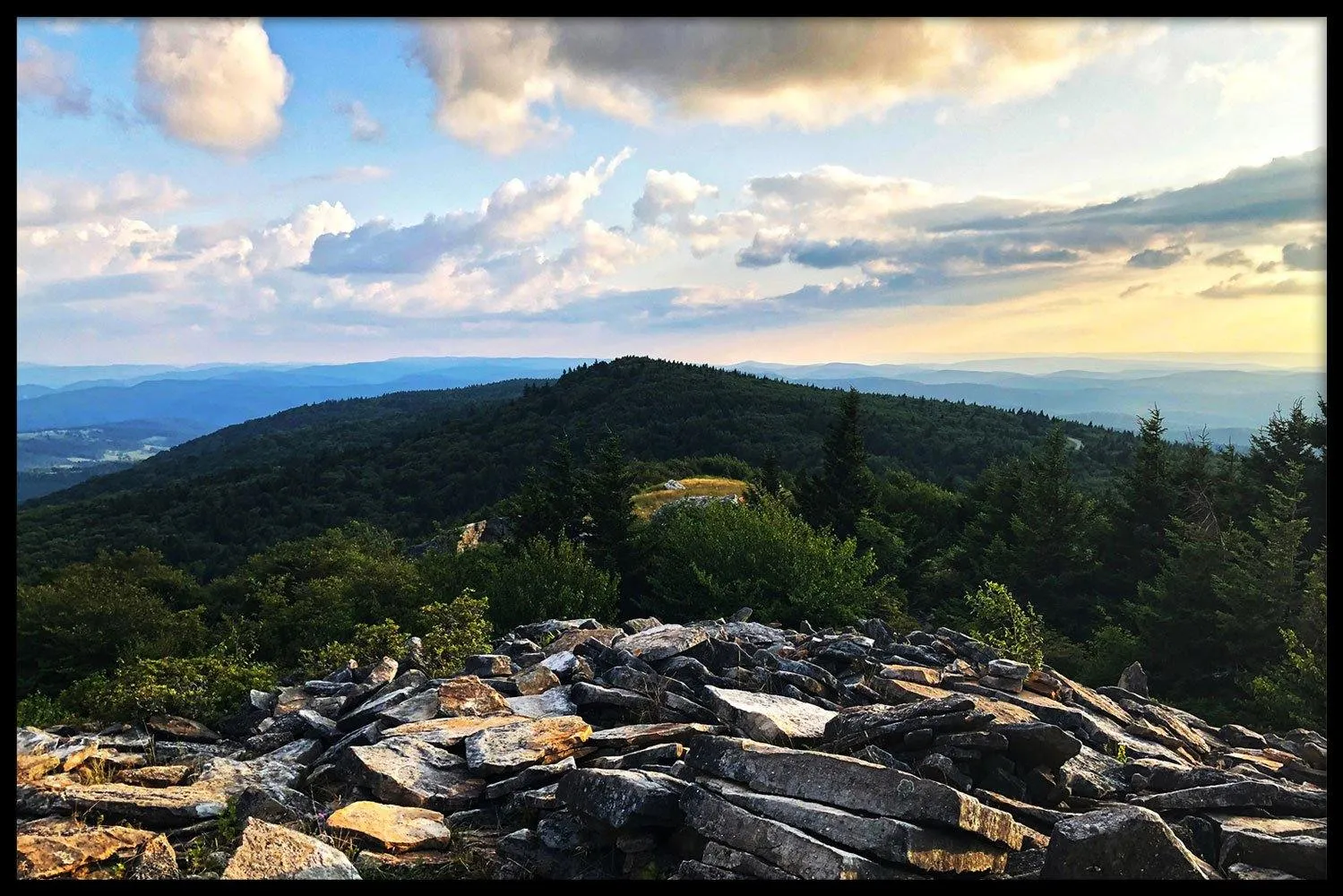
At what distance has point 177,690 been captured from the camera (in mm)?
12664

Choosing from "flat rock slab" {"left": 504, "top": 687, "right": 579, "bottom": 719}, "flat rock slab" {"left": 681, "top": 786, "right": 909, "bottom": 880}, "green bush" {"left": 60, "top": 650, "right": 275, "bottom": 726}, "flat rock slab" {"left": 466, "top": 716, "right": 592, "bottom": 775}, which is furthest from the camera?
"green bush" {"left": 60, "top": 650, "right": 275, "bottom": 726}

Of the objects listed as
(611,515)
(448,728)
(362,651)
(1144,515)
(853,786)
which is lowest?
(1144,515)

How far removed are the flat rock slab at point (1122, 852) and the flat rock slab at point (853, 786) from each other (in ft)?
2.04

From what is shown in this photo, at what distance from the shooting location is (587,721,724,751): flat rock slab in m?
8.73

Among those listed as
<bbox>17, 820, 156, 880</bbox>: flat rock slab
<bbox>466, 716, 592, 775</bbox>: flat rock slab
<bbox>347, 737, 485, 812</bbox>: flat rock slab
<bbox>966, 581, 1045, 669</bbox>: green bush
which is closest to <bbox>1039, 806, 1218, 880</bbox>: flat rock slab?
<bbox>466, 716, 592, 775</bbox>: flat rock slab

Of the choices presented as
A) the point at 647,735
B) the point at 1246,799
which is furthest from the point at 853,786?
the point at 1246,799

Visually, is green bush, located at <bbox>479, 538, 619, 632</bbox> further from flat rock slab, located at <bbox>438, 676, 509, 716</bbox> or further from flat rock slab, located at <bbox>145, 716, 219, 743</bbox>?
flat rock slab, located at <bbox>438, 676, 509, 716</bbox>

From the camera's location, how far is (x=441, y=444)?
Result: 377 ft

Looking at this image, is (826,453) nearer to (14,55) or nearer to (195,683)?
(195,683)

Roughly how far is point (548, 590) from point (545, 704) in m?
15.5

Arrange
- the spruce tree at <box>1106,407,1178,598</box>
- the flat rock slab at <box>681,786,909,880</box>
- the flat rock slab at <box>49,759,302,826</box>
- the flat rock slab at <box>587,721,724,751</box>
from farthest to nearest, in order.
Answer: the spruce tree at <box>1106,407,1178,598</box> → the flat rock slab at <box>587,721,724,751</box> → the flat rock slab at <box>49,759,302,826</box> → the flat rock slab at <box>681,786,909,880</box>

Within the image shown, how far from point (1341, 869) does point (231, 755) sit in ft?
38.5

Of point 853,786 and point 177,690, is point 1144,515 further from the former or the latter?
point 177,690

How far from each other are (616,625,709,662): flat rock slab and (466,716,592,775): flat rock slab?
2.85 metres
